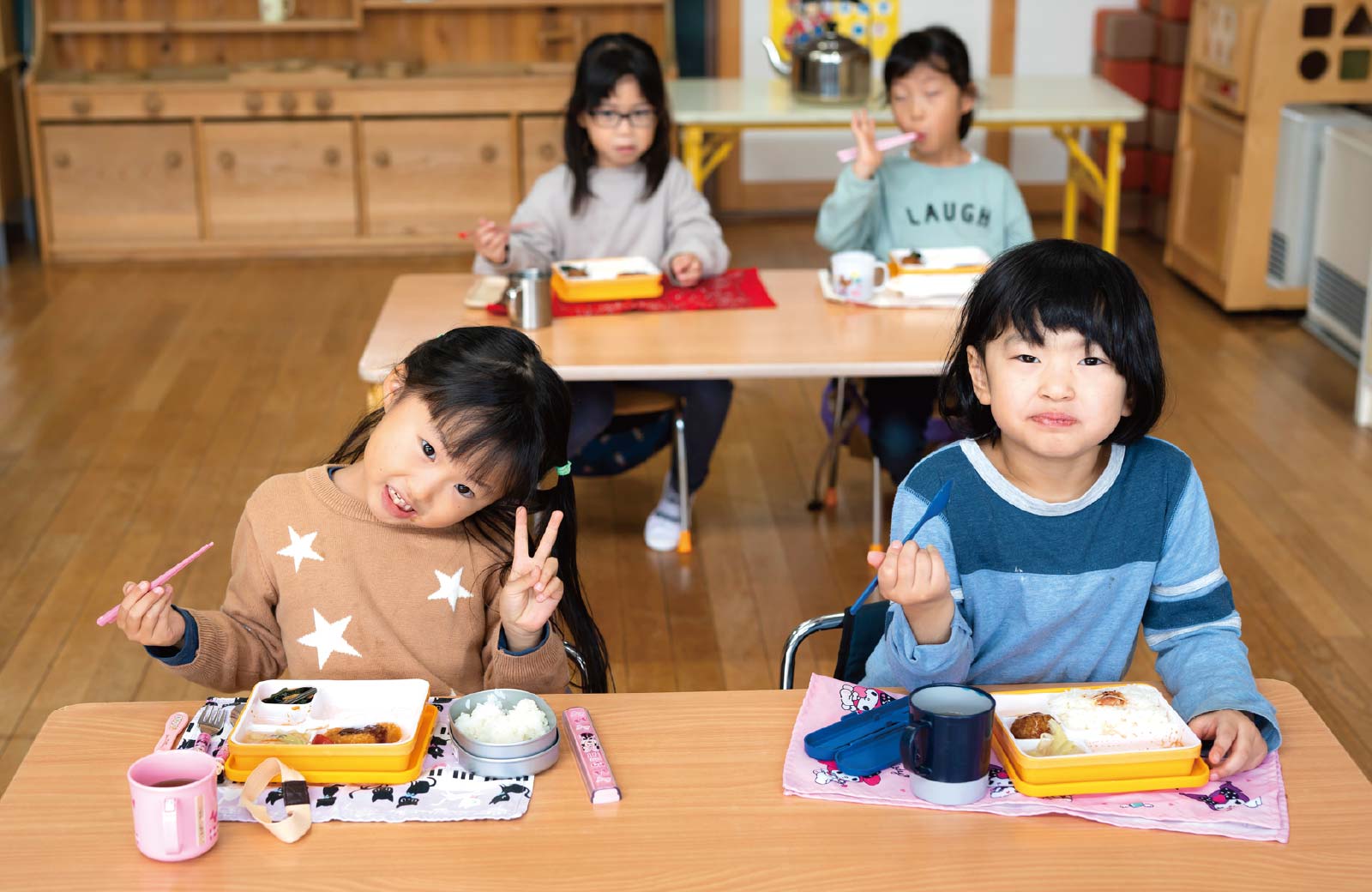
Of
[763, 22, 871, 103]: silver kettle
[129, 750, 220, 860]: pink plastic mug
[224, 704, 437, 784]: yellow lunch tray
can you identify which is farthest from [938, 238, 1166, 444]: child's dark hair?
[763, 22, 871, 103]: silver kettle

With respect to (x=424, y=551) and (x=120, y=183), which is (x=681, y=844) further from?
(x=120, y=183)

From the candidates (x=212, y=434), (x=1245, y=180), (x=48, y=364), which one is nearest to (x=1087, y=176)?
(x=1245, y=180)

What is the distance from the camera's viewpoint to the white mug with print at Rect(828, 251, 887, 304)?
8.65ft

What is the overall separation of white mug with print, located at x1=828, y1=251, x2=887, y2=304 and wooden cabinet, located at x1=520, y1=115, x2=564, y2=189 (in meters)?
2.90

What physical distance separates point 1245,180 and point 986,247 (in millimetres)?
1885

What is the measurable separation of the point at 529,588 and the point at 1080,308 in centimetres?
58

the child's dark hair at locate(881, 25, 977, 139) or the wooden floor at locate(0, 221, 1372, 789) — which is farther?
the child's dark hair at locate(881, 25, 977, 139)

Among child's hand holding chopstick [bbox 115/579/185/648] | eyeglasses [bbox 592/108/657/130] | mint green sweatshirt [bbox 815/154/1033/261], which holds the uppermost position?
eyeglasses [bbox 592/108/657/130]

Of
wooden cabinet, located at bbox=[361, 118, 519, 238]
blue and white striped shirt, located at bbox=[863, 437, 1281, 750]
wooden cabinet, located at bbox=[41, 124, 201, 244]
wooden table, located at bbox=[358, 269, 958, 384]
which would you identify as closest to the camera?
blue and white striped shirt, located at bbox=[863, 437, 1281, 750]

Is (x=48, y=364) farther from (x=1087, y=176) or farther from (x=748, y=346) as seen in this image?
(x=1087, y=176)

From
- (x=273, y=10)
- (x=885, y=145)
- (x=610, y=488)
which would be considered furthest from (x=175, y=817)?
(x=273, y=10)

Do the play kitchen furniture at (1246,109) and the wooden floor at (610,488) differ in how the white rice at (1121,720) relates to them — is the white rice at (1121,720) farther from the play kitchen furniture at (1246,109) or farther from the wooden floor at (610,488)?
the play kitchen furniture at (1246,109)

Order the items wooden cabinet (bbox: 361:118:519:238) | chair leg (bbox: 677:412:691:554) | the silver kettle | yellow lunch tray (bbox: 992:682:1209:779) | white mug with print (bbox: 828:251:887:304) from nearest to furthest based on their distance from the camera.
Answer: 1. yellow lunch tray (bbox: 992:682:1209:779)
2. white mug with print (bbox: 828:251:887:304)
3. chair leg (bbox: 677:412:691:554)
4. the silver kettle
5. wooden cabinet (bbox: 361:118:519:238)

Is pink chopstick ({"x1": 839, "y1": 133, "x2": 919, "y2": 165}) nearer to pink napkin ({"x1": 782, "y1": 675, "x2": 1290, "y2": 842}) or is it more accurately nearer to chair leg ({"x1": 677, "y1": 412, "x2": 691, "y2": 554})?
chair leg ({"x1": 677, "y1": 412, "x2": 691, "y2": 554})
